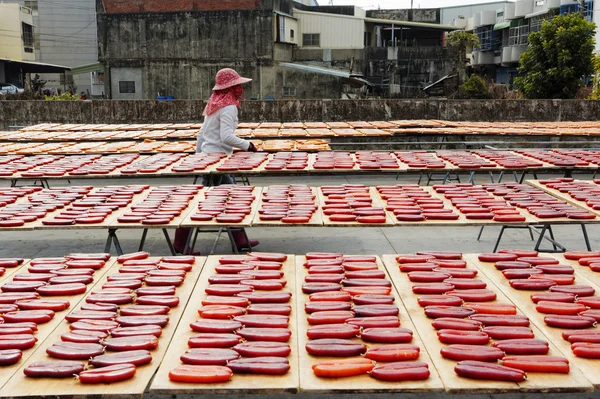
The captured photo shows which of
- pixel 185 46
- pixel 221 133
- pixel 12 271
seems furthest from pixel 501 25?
pixel 12 271

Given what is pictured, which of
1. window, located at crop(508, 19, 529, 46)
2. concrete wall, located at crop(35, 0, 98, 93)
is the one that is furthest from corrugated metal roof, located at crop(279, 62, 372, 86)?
concrete wall, located at crop(35, 0, 98, 93)

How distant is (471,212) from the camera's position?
555cm

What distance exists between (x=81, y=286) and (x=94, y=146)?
22.9 feet

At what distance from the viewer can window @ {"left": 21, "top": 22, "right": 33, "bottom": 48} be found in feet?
139

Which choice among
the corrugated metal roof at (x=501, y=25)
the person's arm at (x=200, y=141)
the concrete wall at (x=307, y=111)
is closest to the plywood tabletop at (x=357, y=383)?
the person's arm at (x=200, y=141)

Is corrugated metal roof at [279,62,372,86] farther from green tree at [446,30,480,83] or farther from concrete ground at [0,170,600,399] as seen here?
concrete ground at [0,170,600,399]

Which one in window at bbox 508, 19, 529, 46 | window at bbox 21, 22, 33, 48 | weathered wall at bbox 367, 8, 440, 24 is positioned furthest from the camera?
weathered wall at bbox 367, 8, 440, 24

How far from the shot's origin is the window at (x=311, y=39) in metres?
35.6

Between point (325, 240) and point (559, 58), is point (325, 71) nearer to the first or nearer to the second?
point (559, 58)

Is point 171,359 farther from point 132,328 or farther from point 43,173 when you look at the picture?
point 43,173

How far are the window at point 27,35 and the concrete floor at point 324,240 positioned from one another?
38.2 m

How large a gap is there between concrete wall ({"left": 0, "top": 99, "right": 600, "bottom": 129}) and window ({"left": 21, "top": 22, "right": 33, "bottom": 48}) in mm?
30317

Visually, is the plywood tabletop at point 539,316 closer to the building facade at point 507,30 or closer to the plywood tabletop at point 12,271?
the plywood tabletop at point 12,271

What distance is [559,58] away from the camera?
1986 cm
